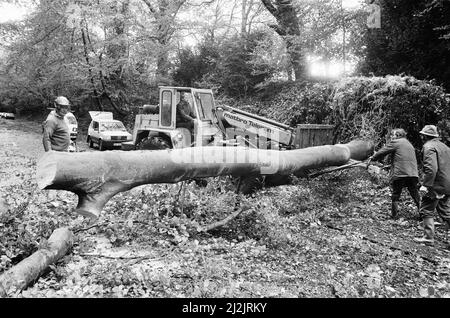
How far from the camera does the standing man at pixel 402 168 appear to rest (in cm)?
688

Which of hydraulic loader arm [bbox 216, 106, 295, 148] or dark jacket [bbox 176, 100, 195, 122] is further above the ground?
dark jacket [bbox 176, 100, 195, 122]

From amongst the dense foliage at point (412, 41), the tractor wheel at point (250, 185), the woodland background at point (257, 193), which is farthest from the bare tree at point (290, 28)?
the tractor wheel at point (250, 185)

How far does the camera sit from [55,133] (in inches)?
265

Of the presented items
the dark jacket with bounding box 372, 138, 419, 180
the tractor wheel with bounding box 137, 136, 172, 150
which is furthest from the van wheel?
the dark jacket with bounding box 372, 138, 419, 180

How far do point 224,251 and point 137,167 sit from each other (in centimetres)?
169

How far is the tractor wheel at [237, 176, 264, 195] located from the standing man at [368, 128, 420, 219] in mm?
2474

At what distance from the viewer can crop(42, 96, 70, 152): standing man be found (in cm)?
649

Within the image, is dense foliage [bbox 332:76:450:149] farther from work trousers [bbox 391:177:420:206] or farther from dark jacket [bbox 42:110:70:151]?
dark jacket [bbox 42:110:70:151]

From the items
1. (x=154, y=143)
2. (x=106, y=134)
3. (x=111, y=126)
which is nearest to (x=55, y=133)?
(x=154, y=143)

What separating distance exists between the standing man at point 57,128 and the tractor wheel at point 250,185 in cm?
354

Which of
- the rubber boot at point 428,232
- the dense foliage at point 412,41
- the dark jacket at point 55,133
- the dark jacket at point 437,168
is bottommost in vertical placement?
the rubber boot at point 428,232

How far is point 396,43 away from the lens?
40.4ft

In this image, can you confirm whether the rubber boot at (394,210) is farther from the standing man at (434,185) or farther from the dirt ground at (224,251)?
the standing man at (434,185)
